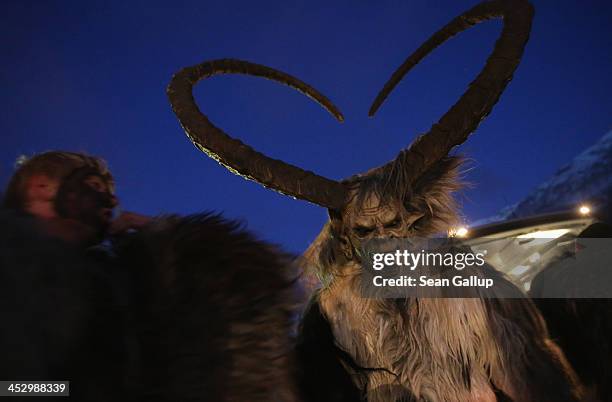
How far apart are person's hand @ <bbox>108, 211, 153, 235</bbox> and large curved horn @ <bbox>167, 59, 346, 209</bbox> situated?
85 cm

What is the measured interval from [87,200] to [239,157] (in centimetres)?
94

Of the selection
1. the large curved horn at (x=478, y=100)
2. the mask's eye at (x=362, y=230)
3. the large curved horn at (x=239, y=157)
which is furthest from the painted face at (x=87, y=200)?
the large curved horn at (x=478, y=100)

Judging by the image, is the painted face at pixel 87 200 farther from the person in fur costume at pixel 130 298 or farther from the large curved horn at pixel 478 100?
the large curved horn at pixel 478 100

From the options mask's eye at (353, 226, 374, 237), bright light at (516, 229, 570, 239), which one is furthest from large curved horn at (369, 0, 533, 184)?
bright light at (516, 229, 570, 239)

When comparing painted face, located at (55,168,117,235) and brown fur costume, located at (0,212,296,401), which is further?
painted face, located at (55,168,117,235)

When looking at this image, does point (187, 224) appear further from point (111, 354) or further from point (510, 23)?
point (510, 23)

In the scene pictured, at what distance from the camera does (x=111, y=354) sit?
683mm

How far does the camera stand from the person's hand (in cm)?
99

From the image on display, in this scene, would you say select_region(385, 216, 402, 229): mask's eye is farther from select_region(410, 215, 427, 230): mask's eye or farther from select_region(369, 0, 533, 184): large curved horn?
select_region(369, 0, 533, 184): large curved horn

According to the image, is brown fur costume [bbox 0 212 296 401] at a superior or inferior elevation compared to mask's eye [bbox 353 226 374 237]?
inferior

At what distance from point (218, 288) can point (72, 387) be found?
291 millimetres

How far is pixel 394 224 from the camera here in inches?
77.7

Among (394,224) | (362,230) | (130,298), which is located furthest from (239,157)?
(130,298)

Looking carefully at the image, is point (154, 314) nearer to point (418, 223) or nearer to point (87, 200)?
point (87, 200)
